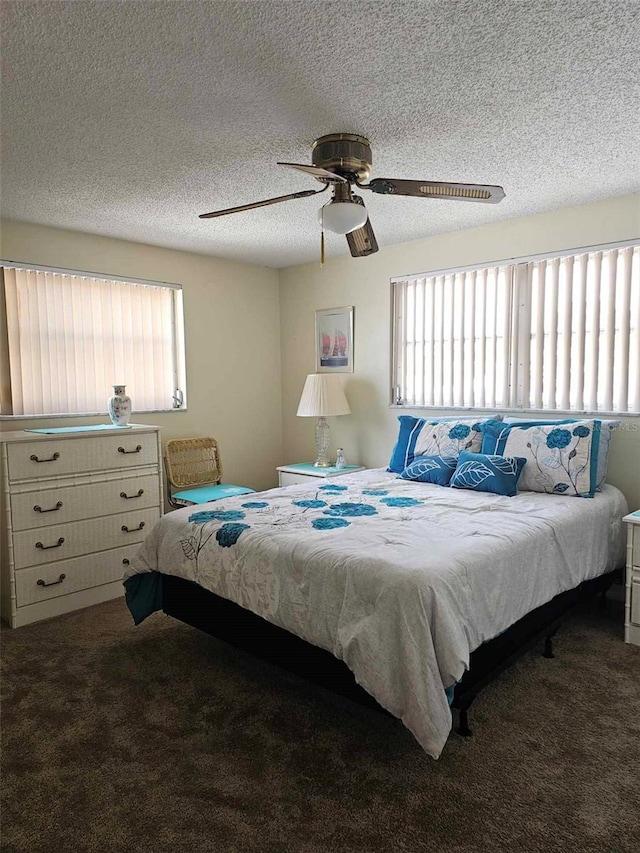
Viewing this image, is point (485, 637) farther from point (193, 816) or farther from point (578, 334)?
point (578, 334)

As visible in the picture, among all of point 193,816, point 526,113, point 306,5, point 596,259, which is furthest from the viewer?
point 596,259

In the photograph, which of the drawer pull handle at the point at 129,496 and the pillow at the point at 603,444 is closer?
the pillow at the point at 603,444

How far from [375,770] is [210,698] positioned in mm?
814

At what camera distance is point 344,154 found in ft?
7.71

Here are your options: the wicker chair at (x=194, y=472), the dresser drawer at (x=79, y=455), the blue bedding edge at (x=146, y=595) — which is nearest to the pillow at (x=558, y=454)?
the wicker chair at (x=194, y=472)

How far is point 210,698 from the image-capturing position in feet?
7.75

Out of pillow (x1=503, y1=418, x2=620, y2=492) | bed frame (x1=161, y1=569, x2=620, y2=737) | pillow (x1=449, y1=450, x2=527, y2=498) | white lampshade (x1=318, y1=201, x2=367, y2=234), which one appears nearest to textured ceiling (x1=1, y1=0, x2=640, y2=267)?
white lampshade (x1=318, y1=201, x2=367, y2=234)

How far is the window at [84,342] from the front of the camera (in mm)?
3615

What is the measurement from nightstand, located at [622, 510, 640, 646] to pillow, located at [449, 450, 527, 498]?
23.6 inches

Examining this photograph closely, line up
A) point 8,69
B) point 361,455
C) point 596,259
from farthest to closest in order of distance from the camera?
point 361,455 < point 596,259 < point 8,69

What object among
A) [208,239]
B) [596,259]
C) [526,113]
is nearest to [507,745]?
[526,113]

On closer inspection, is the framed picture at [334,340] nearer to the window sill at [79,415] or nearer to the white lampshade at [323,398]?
the white lampshade at [323,398]

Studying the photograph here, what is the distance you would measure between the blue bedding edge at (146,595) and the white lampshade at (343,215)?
1.95 meters

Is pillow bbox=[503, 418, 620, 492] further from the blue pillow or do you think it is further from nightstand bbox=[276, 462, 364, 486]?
nightstand bbox=[276, 462, 364, 486]
